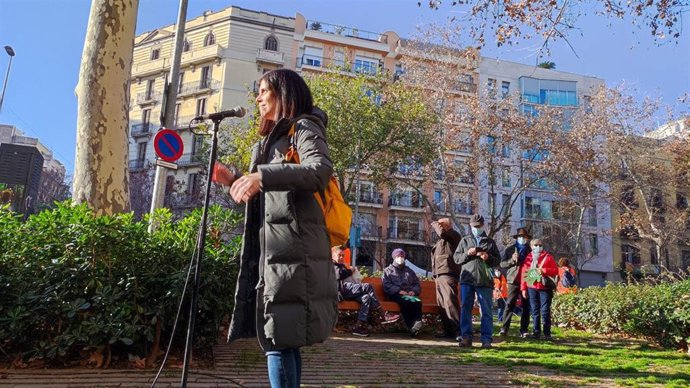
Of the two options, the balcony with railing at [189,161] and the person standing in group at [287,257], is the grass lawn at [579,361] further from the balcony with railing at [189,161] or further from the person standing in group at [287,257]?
the balcony with railing at [189,161]

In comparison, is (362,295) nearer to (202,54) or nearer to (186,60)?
(202,54)

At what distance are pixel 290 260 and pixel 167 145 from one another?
7403 millimetres

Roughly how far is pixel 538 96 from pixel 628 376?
43.8 metres

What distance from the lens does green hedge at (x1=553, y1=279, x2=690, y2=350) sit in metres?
7.57

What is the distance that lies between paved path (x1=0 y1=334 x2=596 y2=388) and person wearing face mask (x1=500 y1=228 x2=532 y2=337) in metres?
2.38

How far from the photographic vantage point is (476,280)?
22.9ft

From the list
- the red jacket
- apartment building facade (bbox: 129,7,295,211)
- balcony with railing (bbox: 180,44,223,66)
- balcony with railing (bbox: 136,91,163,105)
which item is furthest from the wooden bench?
balcony with railing (bbox: 136,91,163,105)

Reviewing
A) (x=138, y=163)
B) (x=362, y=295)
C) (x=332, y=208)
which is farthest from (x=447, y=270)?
(x=138, y=163)

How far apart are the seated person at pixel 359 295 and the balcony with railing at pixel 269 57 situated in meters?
36.2

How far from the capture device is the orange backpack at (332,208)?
2.47m

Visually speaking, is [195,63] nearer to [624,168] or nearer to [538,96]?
[538,96]

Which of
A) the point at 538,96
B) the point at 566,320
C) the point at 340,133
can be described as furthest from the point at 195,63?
the point at 566,320

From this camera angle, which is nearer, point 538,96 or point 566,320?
point 566,320

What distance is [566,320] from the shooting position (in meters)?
11.2
